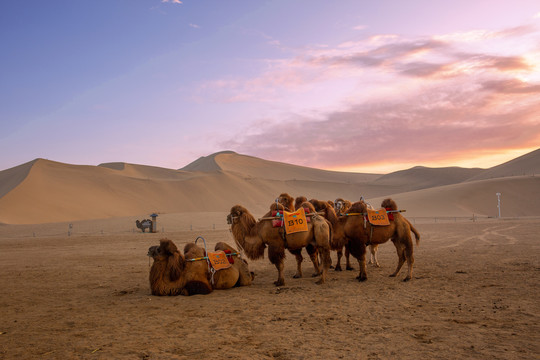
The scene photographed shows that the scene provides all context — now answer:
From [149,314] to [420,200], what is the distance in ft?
175

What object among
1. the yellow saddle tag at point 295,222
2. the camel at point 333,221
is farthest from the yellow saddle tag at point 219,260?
the camel at point 333,221

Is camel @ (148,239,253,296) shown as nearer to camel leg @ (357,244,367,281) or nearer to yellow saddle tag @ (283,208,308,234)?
yellow saddle tag @ (283,208,308,234)

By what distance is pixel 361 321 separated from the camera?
5910 mm

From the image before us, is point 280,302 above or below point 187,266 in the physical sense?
below

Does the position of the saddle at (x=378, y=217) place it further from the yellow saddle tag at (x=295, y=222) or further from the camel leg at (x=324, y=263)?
the yellow saddle tag at (x=295, y=222)

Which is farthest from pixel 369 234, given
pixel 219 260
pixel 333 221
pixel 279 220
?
pixel 219 260

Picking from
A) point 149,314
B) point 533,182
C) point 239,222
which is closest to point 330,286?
point 239,222

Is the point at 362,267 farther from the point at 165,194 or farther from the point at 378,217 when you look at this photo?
the point at 165,194

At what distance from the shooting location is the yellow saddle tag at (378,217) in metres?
9.45

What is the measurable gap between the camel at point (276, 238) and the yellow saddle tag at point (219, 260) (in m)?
0.67

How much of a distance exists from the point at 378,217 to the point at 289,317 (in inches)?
164

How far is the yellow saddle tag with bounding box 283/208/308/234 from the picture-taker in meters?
8.97

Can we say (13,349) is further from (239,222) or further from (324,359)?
(239,222)

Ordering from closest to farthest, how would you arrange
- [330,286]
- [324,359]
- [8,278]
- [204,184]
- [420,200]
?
[324,359], [330,286], [8,278], [420,200], [204,184]
